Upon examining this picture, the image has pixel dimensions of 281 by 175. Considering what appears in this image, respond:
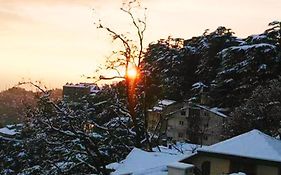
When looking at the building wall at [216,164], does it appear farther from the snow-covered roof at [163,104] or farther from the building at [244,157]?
the snow-covered roof at [163,104]

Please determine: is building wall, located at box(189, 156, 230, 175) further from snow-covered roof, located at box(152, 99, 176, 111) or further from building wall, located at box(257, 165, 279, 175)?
snow-covered roof, located at box(152, 99, 176, 111)

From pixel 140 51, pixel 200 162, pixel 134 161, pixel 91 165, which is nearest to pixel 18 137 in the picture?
pixel 91 165

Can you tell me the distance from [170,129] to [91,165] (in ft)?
79.6

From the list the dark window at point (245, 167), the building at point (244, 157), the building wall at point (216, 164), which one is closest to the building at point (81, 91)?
the building wall at point (216, 164)

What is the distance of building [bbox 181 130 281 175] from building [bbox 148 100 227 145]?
20131mm

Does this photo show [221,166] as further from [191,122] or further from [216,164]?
[191,122]

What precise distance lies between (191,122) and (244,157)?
85.8 ft

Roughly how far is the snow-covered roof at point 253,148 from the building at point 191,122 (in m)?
20.7

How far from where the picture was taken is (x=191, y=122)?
42.8 m

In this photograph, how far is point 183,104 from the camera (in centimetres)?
4428

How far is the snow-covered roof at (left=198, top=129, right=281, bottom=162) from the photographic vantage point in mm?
16344

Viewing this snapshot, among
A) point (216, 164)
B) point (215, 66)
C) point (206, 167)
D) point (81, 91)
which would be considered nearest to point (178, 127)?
point (215, 66)

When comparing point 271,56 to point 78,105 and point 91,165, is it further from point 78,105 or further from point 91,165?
point 91,165

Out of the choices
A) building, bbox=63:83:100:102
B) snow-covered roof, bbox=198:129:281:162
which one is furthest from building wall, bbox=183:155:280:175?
building, bbox=63:83:100:102
